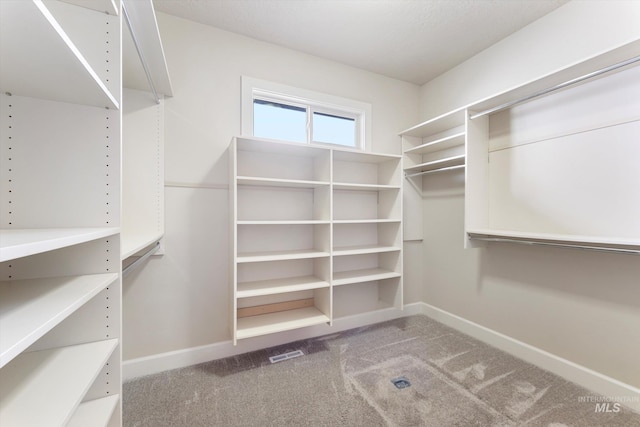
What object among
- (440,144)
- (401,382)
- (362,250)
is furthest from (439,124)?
(401,382)

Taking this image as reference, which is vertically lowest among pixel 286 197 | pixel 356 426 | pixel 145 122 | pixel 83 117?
pixel 356 426

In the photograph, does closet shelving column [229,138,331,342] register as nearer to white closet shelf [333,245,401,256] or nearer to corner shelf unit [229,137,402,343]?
corner shelf unit [229,137,402,343]

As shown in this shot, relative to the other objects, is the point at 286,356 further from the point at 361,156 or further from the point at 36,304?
the point at 361,156

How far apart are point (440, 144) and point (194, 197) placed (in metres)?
2.34

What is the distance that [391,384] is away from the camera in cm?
176

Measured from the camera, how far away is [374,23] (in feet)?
6.70

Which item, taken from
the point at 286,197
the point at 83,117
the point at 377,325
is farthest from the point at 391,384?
the point at 83,117

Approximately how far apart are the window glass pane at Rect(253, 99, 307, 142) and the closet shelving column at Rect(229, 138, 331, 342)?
0.23 meters

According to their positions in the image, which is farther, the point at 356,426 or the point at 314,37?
the point at 314,37

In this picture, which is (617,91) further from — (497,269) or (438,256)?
(438,256)

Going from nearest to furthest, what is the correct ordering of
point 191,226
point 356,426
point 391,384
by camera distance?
1. point 356,426
2. point 391,384
3. point 191,226

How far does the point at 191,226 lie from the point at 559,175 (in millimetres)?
2823

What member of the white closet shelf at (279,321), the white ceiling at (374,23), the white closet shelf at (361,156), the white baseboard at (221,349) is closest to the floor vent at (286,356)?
the white baseboard at (221,349)

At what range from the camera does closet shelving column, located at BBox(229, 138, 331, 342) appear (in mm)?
2082
